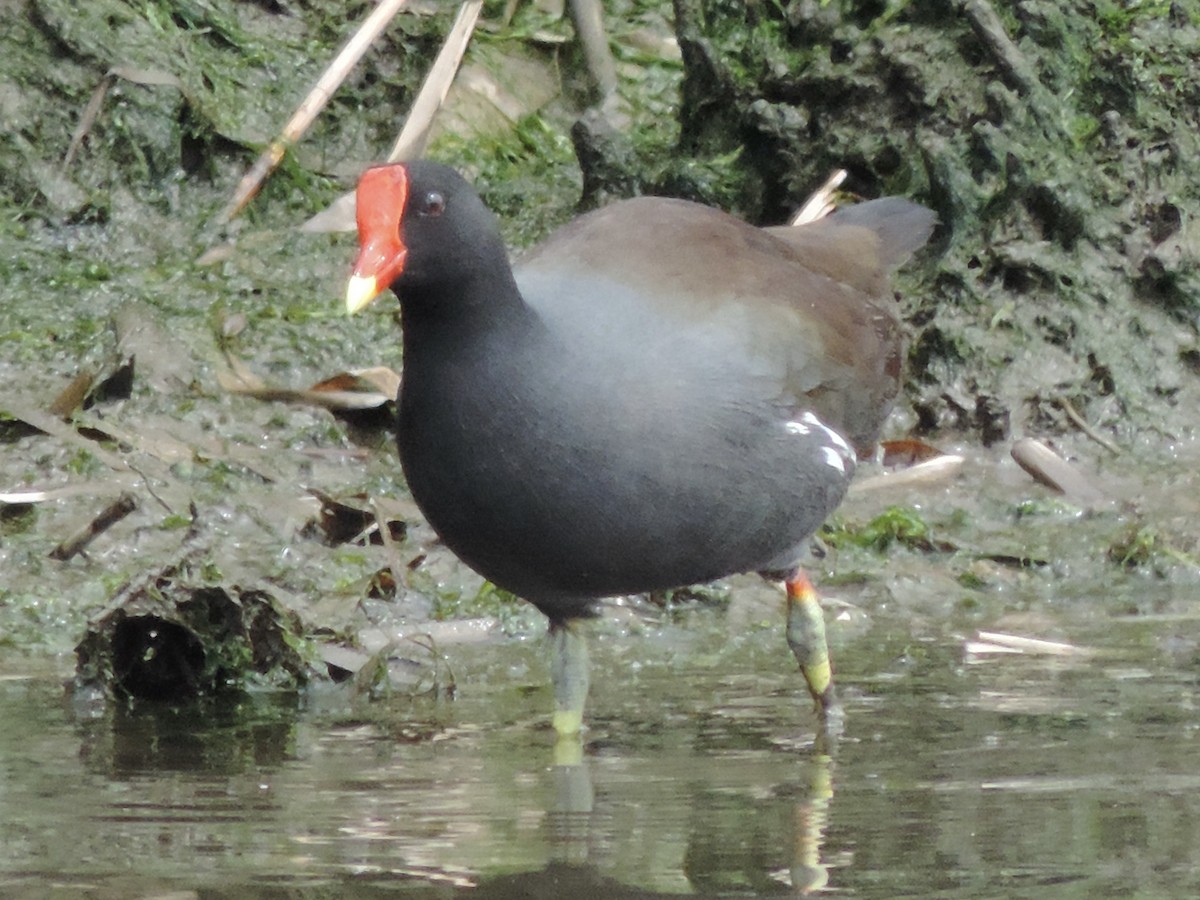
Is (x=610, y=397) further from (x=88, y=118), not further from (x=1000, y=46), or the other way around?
(x=88, y=118)

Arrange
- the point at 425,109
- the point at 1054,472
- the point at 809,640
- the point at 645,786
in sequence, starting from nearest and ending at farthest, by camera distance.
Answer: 1. the point at 645,786
2. the point at 809,640
3. the point at 1054,472
4. the point at 425,109

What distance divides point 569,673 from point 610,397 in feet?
2.38

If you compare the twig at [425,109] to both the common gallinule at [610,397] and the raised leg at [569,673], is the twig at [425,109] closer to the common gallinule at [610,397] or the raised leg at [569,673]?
the common gallinule at [610,397]

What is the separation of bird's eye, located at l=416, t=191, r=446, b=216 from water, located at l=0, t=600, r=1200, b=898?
1.04m

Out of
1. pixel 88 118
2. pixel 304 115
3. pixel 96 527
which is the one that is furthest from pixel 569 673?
pixel 88 118

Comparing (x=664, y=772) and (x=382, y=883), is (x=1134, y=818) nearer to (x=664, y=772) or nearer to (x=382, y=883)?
(x=664, y=772)

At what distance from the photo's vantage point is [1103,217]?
7.17 metres

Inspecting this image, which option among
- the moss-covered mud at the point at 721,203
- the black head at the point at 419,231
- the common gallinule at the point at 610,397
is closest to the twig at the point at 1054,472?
the moss-covered mud at the point at 721,203

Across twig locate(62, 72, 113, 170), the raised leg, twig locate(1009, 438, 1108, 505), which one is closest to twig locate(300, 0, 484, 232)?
twig locate(62, 72, 113, 170)

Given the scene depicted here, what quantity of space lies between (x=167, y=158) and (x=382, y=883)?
199 inches

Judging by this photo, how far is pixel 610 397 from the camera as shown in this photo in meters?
4.04

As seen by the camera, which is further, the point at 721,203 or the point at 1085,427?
the point at 721,203

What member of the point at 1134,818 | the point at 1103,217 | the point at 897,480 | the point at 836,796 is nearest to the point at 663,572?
the point at 836,796

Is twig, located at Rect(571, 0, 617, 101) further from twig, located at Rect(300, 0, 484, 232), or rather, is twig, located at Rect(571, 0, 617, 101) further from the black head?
the black head
